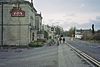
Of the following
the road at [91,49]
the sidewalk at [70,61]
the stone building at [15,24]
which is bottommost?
the road at [91,49]

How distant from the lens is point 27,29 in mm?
60094

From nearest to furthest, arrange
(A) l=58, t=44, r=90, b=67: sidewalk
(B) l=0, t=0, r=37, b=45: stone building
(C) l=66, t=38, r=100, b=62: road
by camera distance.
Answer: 1. (A) l=58, t=44, r=90, b=67: sidewalk
2. (C) l=66, t=38, r=100, b=62: road
3. (B) l=0, t=0, r=37, b=45: stone building

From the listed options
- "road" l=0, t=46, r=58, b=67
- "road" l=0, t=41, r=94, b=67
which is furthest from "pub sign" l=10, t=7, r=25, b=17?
"road" l=0, t=46, r=58, b=67

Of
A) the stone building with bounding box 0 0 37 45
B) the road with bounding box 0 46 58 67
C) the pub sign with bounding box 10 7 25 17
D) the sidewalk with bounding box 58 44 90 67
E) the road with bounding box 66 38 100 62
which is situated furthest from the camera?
the stone building with bounding box 0 0 37 45

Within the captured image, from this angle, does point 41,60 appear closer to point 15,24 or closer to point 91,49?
point 91,49

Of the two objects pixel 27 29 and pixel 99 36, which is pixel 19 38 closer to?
pixel 27 29

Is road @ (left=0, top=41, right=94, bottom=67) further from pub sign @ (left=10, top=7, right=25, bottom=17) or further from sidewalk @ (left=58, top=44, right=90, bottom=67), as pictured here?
pub sign @ (left=10, top=7, right=25, bottom=17)

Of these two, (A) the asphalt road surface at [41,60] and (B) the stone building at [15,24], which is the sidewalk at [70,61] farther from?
(B) the stone building at [15,24]

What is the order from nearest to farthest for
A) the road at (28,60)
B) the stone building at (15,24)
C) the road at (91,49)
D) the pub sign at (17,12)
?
the road at (28,60) < the road at (91,49) < the pub sign at (17,12) < the stone building at (15,24)

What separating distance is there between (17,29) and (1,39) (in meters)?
4.13

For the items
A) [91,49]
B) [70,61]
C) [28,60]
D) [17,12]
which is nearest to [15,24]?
[17,12]

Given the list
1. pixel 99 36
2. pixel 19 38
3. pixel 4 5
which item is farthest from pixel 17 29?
pixel 99 36

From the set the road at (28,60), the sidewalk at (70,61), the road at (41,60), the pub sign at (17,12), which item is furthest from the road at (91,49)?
the pub sign at (17,12)

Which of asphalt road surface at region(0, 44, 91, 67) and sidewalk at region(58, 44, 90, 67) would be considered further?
asphalt road surface at region(0, 44, 91, 67)
